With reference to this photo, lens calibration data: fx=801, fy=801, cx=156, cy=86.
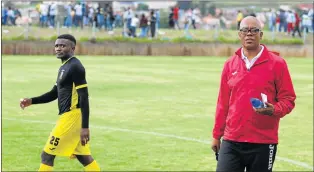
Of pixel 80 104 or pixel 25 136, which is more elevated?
pixel 80 104

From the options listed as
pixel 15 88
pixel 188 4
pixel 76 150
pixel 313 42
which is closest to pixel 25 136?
pixel 76 150

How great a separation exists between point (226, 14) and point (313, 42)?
8298mm

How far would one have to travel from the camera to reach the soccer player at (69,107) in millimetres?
9242

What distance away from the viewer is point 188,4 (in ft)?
178

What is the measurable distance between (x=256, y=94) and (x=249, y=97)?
7 centimetres

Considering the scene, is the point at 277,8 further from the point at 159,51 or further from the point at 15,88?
the point at 15,88

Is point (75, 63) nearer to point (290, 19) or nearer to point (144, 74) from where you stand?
point (144, 74)

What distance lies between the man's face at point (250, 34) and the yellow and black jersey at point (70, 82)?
2462mm

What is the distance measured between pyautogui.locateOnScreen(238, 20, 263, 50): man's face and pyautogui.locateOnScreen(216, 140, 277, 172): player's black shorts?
3.02 ft

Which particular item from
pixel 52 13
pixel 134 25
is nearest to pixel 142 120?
pixel 52 13

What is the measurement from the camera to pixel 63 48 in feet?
30.6

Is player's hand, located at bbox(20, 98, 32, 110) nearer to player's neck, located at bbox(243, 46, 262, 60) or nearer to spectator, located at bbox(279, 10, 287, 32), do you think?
player's neck, located at bbox(243, 46, 262, 60)

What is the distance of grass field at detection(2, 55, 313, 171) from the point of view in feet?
44.3

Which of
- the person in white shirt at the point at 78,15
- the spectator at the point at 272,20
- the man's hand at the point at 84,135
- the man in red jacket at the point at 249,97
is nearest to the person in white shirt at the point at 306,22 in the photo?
the spectator at the point at 272,20
